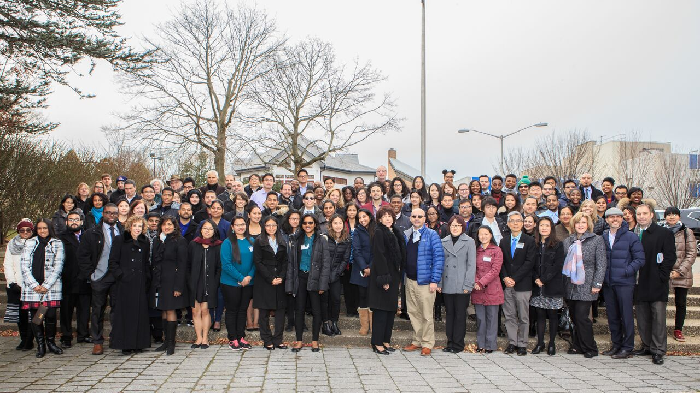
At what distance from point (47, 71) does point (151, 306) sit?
26.1ft

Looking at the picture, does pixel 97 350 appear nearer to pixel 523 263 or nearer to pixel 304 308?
pixel 304 308

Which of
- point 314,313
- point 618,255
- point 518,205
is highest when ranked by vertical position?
point 518,205

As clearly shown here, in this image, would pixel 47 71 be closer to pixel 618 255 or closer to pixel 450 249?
pixel 450 249

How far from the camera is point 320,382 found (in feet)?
19.3

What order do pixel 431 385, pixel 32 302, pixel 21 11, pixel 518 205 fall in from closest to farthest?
1. pixel 431 385
2. pixel 32 302
3. pixel 518 205
4. pixel 21 11

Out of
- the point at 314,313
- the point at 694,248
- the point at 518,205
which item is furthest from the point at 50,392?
the point at 694,248

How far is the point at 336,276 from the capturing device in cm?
763

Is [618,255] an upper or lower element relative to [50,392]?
upper

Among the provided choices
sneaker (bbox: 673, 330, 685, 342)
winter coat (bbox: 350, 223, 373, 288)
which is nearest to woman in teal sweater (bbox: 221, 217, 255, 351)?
winter coat (bbox: 350, 223, 373, 288)

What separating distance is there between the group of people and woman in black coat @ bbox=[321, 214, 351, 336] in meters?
0.02

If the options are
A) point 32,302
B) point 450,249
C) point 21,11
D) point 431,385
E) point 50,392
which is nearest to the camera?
point 50,392

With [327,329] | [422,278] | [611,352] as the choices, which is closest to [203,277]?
[327,329]

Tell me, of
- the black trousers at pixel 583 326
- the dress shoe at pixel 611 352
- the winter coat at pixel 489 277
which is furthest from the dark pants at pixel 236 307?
the dress shoe at pixel 611 352

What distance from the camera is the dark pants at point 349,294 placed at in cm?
842
